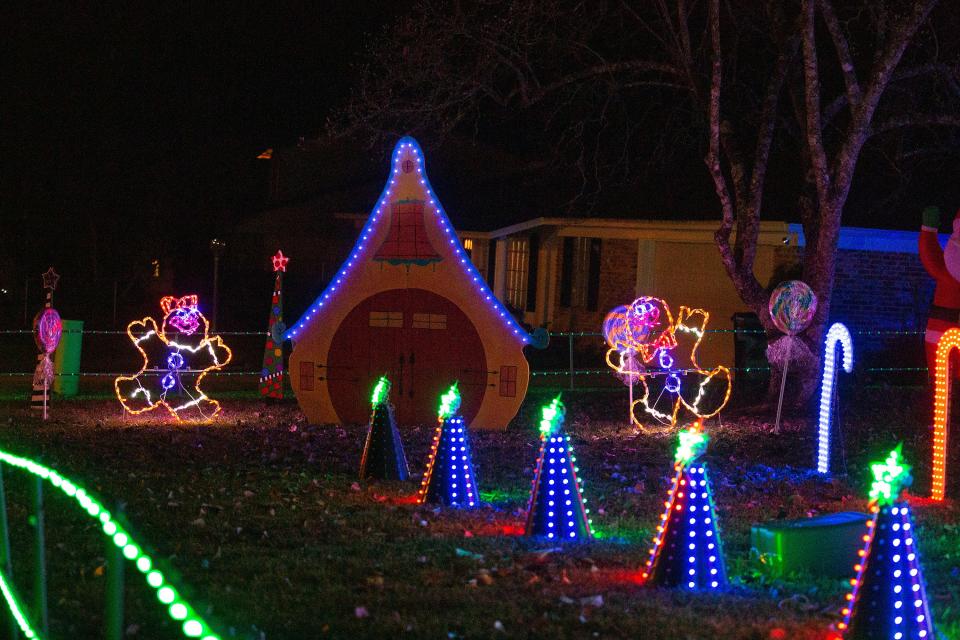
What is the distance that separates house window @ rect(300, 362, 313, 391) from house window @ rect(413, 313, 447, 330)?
142 centimetres

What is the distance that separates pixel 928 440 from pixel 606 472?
4.80m

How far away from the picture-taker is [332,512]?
9.36 m

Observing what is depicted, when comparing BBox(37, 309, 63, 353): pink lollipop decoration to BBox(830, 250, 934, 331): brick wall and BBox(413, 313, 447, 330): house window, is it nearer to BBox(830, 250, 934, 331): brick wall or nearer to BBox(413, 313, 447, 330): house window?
BBox(413, 313, 447, 330): house window

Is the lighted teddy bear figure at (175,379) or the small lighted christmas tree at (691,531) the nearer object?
the small lighted christmas tree at (691,531)

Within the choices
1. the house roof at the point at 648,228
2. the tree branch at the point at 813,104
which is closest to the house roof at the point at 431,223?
the tree branch at the point at 813,104

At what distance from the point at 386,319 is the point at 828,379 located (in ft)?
18.4

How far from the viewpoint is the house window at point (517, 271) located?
93.1 ft

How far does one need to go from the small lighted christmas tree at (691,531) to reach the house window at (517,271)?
69.5ft

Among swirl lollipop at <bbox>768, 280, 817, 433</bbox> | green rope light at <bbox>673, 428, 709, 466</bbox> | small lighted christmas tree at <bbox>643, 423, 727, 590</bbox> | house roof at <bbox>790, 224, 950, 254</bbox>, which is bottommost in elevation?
small lighted christmas tree at <bbox>643, 423, 727, 590</bbox>

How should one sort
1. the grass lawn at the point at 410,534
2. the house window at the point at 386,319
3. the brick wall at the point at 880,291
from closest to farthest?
the grass lawn at the point at 410,534 < the house window at the point at 386,319 < the brick wall at the point at 880,291

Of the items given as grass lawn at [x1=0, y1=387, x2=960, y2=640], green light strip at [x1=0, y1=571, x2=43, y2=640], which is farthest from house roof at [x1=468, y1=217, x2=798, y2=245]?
green light strip at [x1=0, y1=571, x2=43, y2=640]

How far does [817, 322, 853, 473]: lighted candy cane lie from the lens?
11430mm

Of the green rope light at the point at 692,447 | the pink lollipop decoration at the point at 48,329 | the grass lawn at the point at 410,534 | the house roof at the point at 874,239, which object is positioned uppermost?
the house roof at the point at 874,239

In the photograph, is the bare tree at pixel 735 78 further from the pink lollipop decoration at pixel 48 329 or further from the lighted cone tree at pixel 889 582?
the lighted cone tree at pixel 889 582
